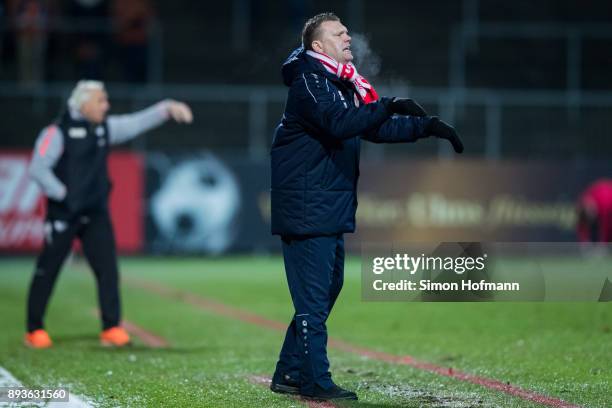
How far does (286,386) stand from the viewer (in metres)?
6.98

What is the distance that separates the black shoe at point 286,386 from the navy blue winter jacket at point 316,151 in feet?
2.74

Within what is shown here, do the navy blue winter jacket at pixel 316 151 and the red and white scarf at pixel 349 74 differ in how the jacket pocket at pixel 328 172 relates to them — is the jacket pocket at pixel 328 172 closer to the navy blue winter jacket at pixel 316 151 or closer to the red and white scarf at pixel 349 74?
the navy blue winter jacket at pixel 316 151

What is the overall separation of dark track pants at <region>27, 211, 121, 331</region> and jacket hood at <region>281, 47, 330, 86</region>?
3.49 meters

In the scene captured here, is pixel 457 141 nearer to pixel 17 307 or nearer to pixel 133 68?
pixel 17 307

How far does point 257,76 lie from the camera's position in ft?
74.7

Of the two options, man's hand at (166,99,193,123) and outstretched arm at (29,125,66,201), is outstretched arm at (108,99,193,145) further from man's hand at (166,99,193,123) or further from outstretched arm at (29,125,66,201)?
outstretched arm at (29,125,66,201)

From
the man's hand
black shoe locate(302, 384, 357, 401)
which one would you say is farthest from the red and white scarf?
the man's hand

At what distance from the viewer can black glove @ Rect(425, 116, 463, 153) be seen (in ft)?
20.9

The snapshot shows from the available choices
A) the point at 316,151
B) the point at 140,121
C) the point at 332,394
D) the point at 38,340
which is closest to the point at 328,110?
the point at 316,151

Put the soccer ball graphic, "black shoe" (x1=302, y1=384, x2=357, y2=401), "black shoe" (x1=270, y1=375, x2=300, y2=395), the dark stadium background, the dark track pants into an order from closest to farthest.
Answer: "black shoe" (x1=302, y1=384, x2=357, y2=401) → "black shoe" (x1=270, y1=375, x2=300, y2=395) → the dark track pants → the soccer ball graphic → the dark stadium background

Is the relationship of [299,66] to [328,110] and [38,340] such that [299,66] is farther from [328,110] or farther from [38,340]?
[38,340]

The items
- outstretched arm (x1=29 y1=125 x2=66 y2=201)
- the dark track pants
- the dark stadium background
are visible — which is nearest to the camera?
outstretched arm (x1=29 y1=125 x2=66 y2=201)

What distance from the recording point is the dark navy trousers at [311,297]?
664 centimetres

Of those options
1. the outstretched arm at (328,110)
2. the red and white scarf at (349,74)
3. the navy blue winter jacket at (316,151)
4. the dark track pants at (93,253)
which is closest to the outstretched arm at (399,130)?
the navy blue winter jacket at (316,151)
